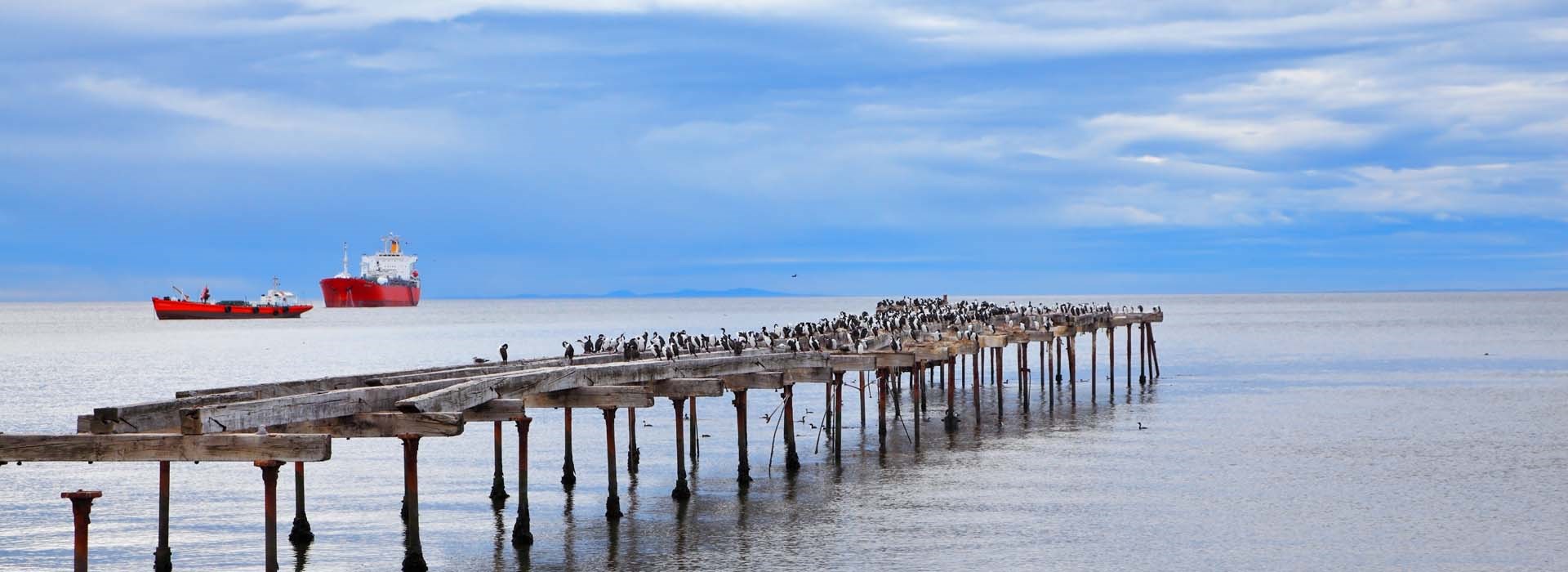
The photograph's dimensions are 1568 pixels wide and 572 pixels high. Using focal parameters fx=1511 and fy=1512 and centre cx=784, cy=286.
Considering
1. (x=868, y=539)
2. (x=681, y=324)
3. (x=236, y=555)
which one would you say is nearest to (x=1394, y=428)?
(x=868, y=539)

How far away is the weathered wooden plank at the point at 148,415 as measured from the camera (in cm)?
1540

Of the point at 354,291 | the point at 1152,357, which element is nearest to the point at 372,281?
the point at 354,291

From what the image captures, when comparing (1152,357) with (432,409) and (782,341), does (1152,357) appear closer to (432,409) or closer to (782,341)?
(782,341)

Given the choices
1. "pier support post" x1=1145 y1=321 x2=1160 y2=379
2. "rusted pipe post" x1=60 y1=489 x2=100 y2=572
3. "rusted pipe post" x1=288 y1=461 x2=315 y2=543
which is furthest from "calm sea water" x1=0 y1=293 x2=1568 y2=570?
"pier support post" x1=1145 y1=321 x2=1160 y2=379

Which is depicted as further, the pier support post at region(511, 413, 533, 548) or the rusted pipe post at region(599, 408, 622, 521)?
the rusted pipe post at region(599, 408, 622, 521)

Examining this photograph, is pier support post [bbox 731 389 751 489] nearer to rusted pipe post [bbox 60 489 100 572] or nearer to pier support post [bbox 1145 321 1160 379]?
rusted pipe post [bbox 60 489 100 572]

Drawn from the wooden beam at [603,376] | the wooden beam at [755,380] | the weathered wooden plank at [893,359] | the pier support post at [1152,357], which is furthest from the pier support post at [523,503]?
the pier support post at [1152,357]

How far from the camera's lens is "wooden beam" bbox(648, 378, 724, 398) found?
22922 mm

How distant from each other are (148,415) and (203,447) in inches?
88.1

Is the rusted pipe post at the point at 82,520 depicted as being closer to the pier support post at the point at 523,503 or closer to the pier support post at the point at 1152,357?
the pier support post at the point at 523,503

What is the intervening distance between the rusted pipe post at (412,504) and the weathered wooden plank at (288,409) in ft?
2.11

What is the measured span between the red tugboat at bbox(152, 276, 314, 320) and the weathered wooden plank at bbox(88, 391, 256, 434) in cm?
14703

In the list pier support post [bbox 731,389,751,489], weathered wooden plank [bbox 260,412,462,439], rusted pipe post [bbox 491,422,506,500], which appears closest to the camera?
weathered wooden plank [bbox 260,412,462,439]

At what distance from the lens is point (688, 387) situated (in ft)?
76.1
